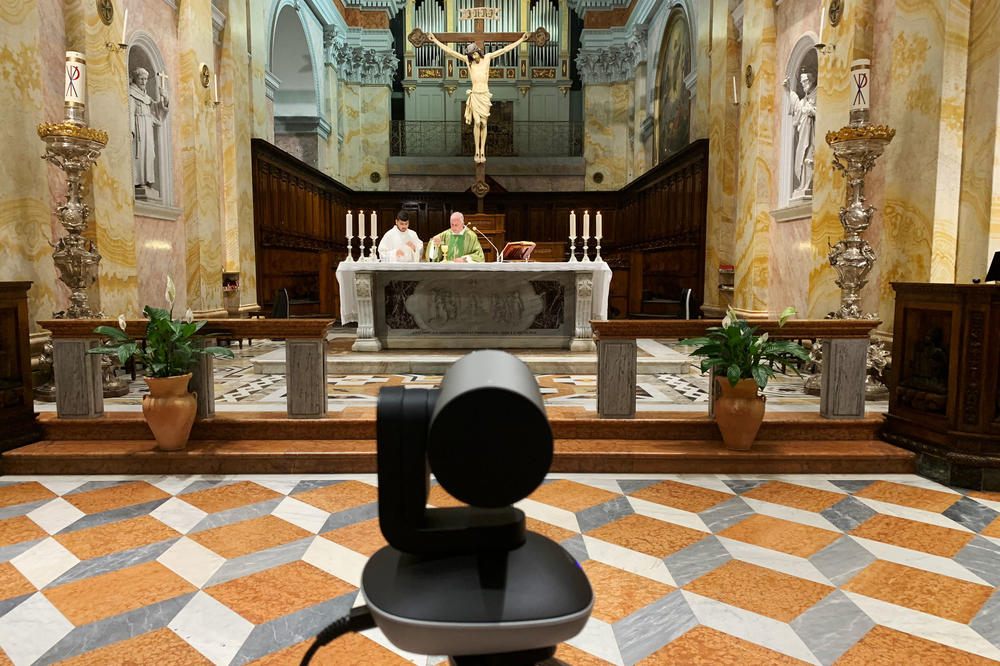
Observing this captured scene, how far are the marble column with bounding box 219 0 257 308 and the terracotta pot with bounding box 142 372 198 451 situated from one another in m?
6.29

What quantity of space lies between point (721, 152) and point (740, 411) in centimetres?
691

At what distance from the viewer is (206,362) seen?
13.6 feet

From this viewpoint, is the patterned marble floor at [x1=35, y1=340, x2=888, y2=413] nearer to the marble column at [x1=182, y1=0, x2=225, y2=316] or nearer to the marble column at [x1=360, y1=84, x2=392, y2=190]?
the marble column at [x1=182, y1=0, x2=225, y2=316]

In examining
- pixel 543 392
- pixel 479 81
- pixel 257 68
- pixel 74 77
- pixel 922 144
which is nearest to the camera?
pixel 74 77

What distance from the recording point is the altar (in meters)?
→ 7.32

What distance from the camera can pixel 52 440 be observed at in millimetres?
4188

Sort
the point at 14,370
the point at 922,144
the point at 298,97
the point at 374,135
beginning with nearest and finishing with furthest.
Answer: the point at 14,370
the point at 922,144
the point at 298,97
the point at 374,135

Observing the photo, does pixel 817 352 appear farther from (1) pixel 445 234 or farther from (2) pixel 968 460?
(1) pixel 445 234

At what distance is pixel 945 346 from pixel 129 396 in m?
6.44

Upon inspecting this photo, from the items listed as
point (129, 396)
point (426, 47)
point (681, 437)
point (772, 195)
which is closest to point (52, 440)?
point (129, 396)

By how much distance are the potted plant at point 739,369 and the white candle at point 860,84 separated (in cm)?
195

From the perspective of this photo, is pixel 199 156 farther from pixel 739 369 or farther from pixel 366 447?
pixel 739 369

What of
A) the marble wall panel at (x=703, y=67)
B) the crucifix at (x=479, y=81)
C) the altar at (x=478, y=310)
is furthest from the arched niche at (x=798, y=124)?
the crucifix at (x=479, y=81)

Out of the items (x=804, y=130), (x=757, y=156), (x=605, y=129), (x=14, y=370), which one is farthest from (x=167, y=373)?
(x=605, y=129)
